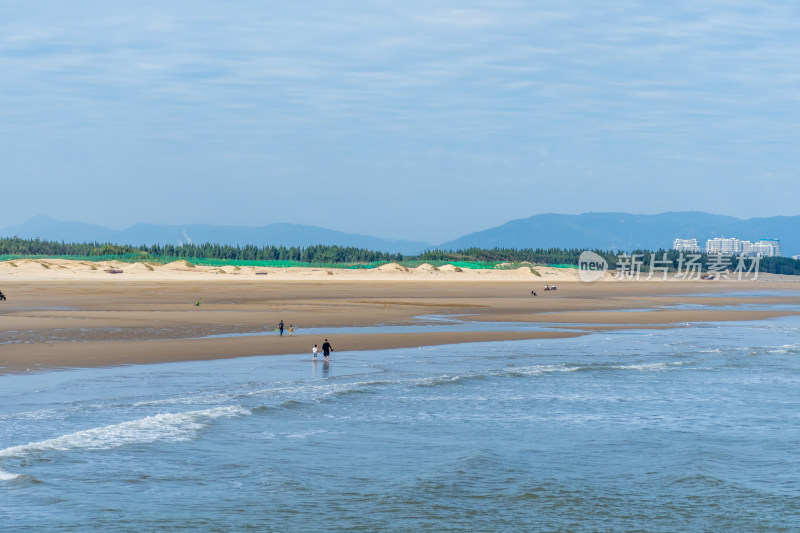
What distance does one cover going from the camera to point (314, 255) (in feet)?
405

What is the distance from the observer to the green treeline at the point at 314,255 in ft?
351

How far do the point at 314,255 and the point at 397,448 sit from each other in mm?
110962

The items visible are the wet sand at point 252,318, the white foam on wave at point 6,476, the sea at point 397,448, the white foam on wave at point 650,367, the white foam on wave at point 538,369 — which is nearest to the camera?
the sea at point 397,448

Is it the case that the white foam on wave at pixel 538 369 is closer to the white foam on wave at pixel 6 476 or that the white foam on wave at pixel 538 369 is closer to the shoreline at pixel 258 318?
the shoreline at pixel 258 318

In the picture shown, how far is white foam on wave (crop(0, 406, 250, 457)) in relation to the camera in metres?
12.6

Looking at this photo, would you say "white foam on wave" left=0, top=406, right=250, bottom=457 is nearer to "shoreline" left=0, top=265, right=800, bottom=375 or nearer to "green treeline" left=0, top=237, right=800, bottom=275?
"shoreline" left=0, top=265, right=800, bottom=375

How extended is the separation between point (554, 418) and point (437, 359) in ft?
26.9

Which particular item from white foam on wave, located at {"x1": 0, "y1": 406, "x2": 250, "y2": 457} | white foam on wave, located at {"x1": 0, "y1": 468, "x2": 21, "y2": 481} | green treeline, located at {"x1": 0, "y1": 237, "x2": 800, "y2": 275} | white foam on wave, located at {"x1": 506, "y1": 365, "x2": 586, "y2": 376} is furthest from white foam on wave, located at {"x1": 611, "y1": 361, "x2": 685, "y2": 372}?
green treeline, located at {"x1": 0, "y1": 237, "x2": 800, "y2": 275}

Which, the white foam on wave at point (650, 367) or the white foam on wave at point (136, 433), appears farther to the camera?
the white foam on wave at point (650, 367)

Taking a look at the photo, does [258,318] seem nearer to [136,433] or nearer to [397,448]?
[136,433]

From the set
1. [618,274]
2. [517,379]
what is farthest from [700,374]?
[618,274]

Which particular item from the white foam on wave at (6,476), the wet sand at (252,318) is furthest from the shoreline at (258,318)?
the white foam on wave at (6,476)

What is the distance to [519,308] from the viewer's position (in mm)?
47312

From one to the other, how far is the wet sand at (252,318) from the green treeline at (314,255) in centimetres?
5274
